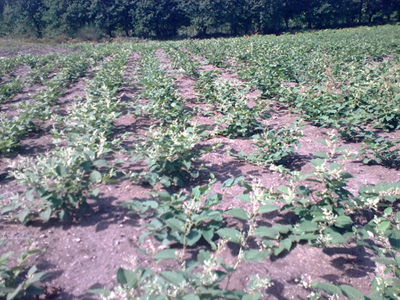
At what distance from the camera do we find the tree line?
124 feet

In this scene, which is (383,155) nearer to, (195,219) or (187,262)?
(195,219)

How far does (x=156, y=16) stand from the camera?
38.4m

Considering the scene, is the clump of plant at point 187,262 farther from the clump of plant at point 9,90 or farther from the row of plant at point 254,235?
the clump of plant at point 9,90

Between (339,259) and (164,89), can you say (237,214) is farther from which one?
(164,89)

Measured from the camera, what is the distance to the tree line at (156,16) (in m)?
37.7

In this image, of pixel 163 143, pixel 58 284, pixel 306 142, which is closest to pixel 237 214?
pixel 163 143

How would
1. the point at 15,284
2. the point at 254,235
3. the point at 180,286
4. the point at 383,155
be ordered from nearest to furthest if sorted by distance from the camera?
the point at 180,286 < the point at 15,284 < the point at 254,235 < the point at 383,155

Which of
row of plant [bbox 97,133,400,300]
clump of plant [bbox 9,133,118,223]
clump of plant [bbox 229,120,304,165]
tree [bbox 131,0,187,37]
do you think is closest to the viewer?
row of plant [bbox 97,133,400,300]

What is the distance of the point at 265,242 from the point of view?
85.7 inches

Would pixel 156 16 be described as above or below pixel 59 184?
above

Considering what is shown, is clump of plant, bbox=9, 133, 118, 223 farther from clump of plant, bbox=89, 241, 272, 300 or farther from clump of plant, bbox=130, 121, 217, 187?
clump of plant, bbox=89, 241, 272, 300

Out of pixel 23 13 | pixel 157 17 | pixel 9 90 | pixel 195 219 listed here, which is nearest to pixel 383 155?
pixel 195 219

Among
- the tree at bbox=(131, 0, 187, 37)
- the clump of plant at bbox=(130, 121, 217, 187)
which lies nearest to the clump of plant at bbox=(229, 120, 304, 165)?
the clump of plant at bbox=(130, 121, 217, 187)

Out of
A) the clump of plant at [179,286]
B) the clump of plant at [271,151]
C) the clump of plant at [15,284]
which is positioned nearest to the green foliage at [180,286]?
the clump of plant at [179,286]
